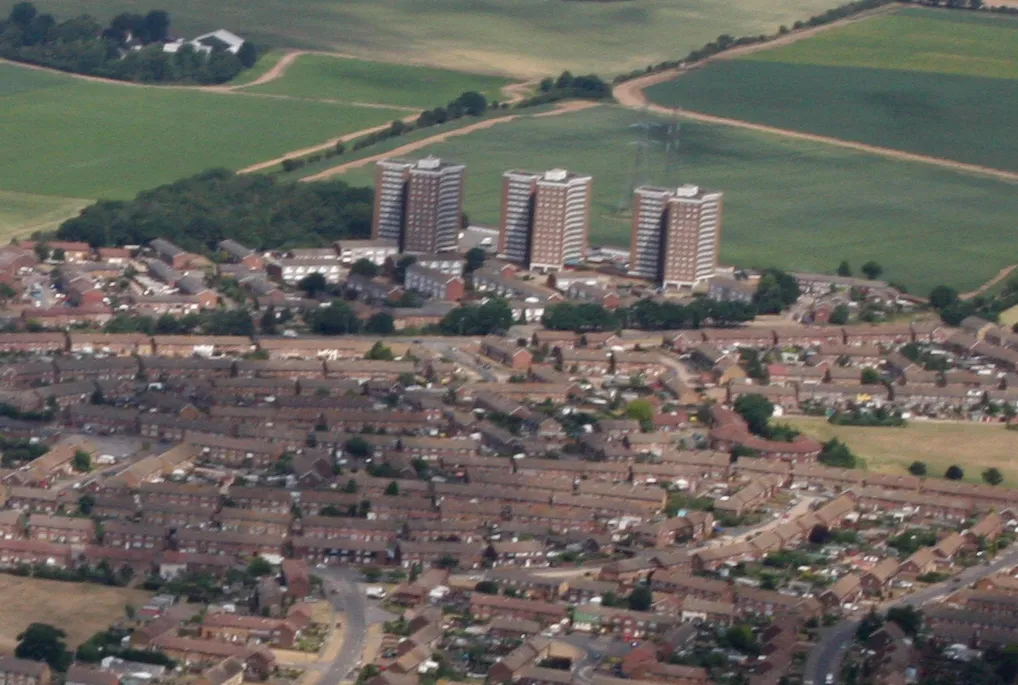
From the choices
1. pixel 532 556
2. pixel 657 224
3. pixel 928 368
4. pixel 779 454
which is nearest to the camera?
pixel 532 556

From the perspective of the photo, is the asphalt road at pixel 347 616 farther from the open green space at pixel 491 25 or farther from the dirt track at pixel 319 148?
the open green space at pixel 491 25

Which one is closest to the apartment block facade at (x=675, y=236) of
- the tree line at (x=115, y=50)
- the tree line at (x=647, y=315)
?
the tree line at (x=647, y=315)

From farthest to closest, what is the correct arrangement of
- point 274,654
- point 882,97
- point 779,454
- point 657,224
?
point 882,97
point 657,224
point 779,454
point 274,654

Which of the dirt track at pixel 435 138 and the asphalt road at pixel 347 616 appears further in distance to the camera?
the dirt track at pixel 435 138

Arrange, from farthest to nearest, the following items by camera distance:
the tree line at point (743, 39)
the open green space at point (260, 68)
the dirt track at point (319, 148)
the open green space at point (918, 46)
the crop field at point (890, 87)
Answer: the open green space at point (918, 46)
the tree line at point (743, 39)
the open green space at point (260, 68)
the crop field at point (890, 87)
the dirt track at point (319, 148)

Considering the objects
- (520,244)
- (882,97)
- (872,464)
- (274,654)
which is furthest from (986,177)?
(274,654)

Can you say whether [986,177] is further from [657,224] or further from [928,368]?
[928,368]

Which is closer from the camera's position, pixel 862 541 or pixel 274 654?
pixel 274 654

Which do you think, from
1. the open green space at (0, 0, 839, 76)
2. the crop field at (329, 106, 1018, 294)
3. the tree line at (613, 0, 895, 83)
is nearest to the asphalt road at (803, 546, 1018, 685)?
the crop field at (329, 106, 1018, 294)
